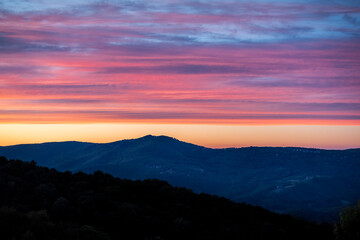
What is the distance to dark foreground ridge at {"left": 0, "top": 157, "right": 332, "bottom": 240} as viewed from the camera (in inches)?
2115

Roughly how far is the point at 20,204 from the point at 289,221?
4479 cm

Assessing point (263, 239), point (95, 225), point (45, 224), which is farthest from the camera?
point (263, 239)

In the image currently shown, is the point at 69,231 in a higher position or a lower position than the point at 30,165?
lower

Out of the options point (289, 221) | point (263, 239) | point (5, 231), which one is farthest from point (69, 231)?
point (289, 221)

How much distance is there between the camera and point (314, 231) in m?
77.7

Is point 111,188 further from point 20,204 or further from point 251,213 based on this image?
point 251,213

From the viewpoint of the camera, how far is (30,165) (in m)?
87.9

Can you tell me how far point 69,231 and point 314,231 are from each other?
43657 millimetres

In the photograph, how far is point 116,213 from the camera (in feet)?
218

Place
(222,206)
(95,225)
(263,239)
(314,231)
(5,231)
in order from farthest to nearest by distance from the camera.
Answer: (222,206) → (314,231) → (263,239) → (95,225) → (5,231)

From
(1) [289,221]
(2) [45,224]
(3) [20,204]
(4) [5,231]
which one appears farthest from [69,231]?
(1) [289,221]

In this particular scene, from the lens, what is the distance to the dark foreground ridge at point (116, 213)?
5372 centimetres

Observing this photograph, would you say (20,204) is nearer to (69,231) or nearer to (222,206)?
(69,231)

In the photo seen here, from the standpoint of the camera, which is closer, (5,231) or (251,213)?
(5,231)
